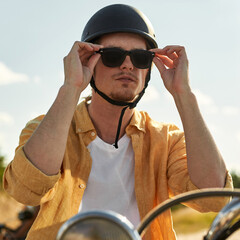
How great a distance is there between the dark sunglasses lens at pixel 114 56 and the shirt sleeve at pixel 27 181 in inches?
40.4

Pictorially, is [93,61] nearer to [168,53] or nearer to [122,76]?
[122,76]

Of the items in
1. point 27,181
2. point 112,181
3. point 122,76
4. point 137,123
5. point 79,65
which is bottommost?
point 112,181

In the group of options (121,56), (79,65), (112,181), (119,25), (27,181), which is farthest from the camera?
(119,25)

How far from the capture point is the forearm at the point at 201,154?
2.71m

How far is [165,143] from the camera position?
123 inches

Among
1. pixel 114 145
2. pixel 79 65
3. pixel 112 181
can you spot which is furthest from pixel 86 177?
pixel 79 65

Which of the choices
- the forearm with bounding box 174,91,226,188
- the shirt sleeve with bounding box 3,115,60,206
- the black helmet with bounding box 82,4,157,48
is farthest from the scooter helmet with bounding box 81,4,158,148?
the shirt sleeve with bounding box 3,115,60,206

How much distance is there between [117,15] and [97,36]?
262mm

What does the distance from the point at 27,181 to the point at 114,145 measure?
0.83 m

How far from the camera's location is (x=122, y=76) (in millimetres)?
3180

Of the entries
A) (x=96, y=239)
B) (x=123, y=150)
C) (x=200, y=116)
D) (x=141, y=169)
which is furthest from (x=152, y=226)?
(x=96, y=239)

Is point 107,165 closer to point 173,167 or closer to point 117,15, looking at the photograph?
point 173,167

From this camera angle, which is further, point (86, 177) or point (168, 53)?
point (168, 53)

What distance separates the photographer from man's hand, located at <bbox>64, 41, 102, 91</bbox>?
283cm
